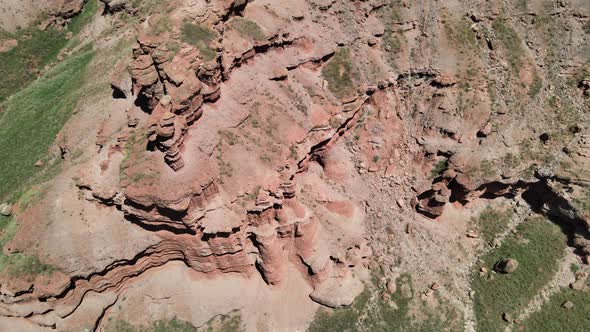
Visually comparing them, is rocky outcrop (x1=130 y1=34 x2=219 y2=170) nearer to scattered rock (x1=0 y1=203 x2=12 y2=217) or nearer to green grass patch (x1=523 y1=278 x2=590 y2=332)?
scattered rock (x1=0 y1=203 x2=12 y2=217)

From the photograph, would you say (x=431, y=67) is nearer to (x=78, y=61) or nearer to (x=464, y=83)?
(x=464, y=83)

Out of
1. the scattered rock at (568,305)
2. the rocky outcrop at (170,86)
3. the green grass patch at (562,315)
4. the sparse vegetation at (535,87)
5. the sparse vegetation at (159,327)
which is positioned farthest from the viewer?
the sparse vegetation at (535,87)

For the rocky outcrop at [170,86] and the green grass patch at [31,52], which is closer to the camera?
the rocky outcrop at [170,86]

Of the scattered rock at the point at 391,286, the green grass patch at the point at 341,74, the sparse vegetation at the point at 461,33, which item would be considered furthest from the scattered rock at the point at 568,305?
the green grass patch at the point at 341,74

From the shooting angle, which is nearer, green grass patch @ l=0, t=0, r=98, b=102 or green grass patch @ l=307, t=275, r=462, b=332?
green grass patch @ l=307, t=275, r=462, b=332

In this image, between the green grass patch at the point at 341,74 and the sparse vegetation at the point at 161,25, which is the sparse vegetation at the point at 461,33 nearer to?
the green grass patch at the point at 341,74

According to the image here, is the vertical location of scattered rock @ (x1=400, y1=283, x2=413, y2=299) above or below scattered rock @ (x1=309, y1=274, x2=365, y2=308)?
below

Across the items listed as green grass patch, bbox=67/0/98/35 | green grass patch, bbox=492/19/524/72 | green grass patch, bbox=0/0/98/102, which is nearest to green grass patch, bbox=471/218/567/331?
green grass patch, bbox=492/19/524/72
